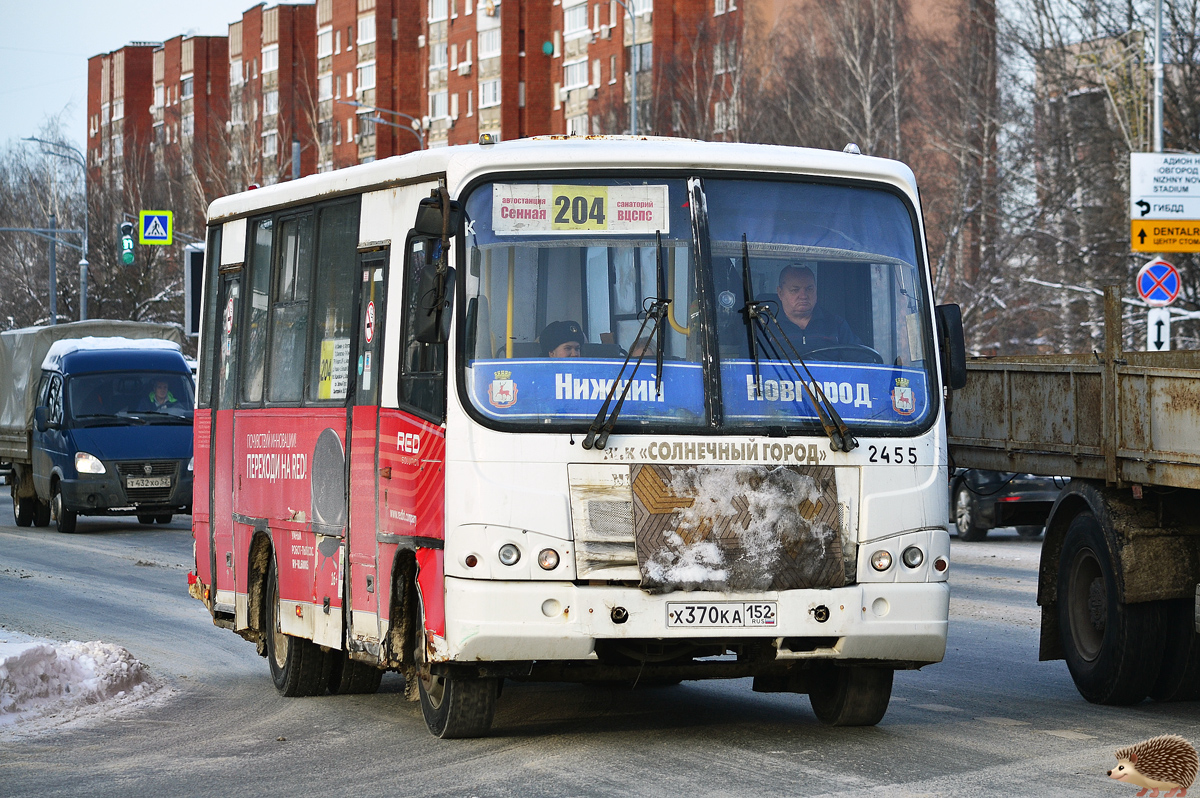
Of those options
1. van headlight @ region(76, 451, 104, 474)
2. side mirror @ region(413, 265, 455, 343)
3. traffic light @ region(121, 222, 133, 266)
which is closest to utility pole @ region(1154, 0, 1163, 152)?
van headlight @ region(76, 451, 104, 474)

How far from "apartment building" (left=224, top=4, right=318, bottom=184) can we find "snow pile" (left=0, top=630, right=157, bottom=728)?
3024 inches

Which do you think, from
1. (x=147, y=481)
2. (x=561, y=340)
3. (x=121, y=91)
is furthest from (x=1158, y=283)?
(x=121, y=91)

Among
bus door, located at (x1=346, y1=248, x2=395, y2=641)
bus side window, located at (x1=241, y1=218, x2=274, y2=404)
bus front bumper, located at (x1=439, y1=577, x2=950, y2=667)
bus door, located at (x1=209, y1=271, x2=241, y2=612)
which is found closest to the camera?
bus front bumper, located at (x1=439, y1=577, x2=950, y2=667)

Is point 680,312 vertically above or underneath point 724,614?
above

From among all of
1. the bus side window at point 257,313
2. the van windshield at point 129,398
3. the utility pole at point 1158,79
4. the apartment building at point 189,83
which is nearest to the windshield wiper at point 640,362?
the bus side window at point 257,313

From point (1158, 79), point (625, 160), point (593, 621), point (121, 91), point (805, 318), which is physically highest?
point (121, 91)

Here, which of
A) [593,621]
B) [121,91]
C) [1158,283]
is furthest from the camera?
[121,91]

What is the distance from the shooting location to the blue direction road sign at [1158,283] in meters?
26.5

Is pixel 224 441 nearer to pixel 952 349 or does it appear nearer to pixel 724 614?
pixel 724 614

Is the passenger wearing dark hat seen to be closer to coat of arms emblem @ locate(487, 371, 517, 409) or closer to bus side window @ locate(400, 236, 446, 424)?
coat of arms emblem @ locate(487, 371, 517, 409)

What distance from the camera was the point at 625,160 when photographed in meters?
8.73

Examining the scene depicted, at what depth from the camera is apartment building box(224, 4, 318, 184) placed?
293 ft

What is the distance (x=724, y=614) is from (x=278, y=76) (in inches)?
3924

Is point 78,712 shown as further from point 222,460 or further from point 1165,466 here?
point 1165,466
